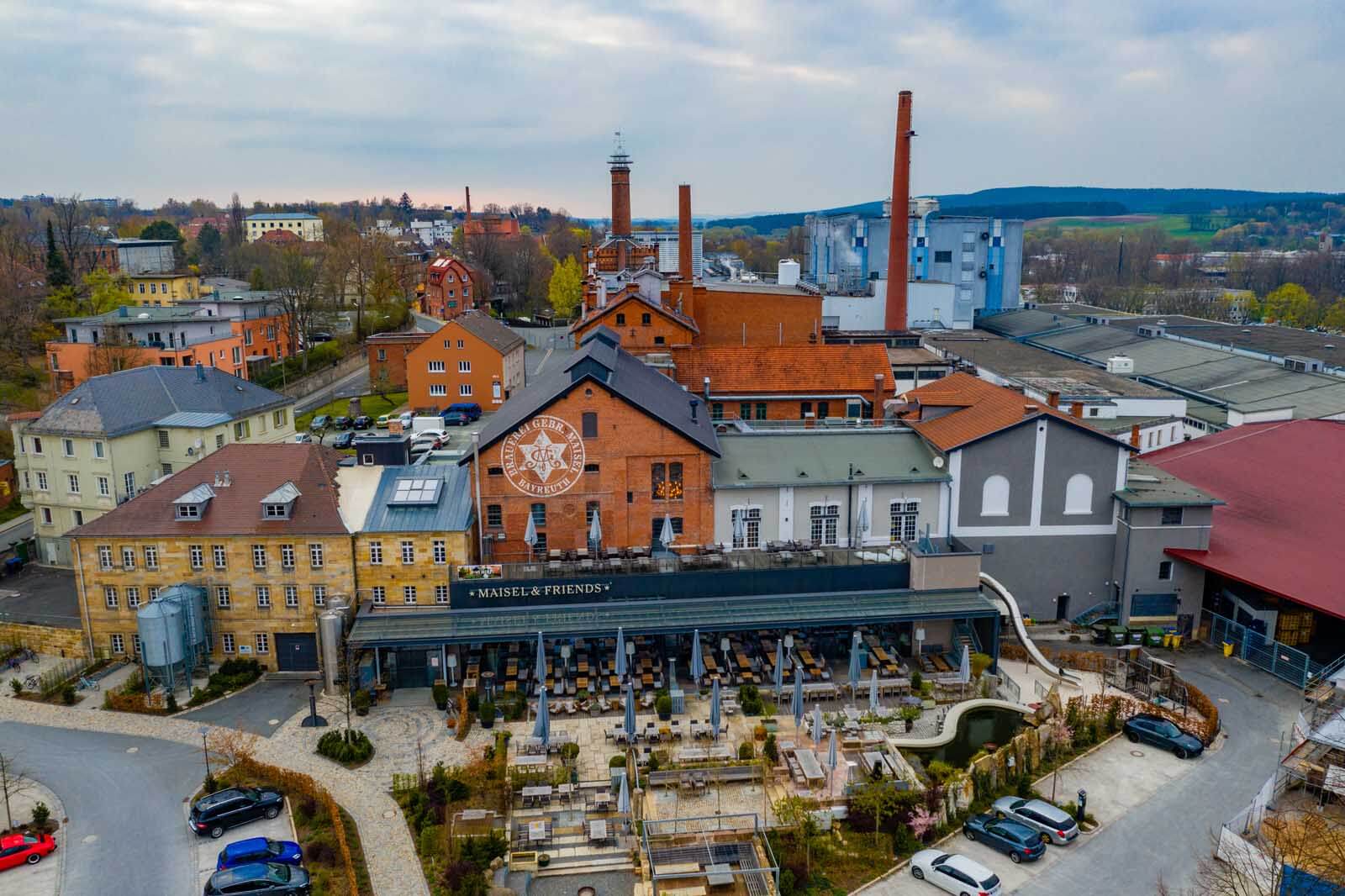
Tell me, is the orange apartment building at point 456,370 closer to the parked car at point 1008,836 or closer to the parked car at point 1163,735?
the parked car at point 1163,735

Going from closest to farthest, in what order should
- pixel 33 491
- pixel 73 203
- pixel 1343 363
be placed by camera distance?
1. pixel 33 491
2. pixel 1343 363
3. pixel 73 203

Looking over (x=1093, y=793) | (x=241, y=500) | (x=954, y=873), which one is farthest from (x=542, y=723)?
(x=1093, y=793)

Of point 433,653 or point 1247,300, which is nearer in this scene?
point 433,653

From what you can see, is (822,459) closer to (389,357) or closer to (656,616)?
(656,616)

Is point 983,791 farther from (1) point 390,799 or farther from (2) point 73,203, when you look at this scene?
(2) point 73,203

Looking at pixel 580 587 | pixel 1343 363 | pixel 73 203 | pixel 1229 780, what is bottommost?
pixel 1229 780

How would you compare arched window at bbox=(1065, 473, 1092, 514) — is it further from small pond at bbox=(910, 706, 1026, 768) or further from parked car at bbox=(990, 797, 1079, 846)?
parked car at bbox=(990, 797, 1079, 846)

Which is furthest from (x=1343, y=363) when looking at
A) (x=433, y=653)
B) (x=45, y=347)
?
(x=45, y=347)
